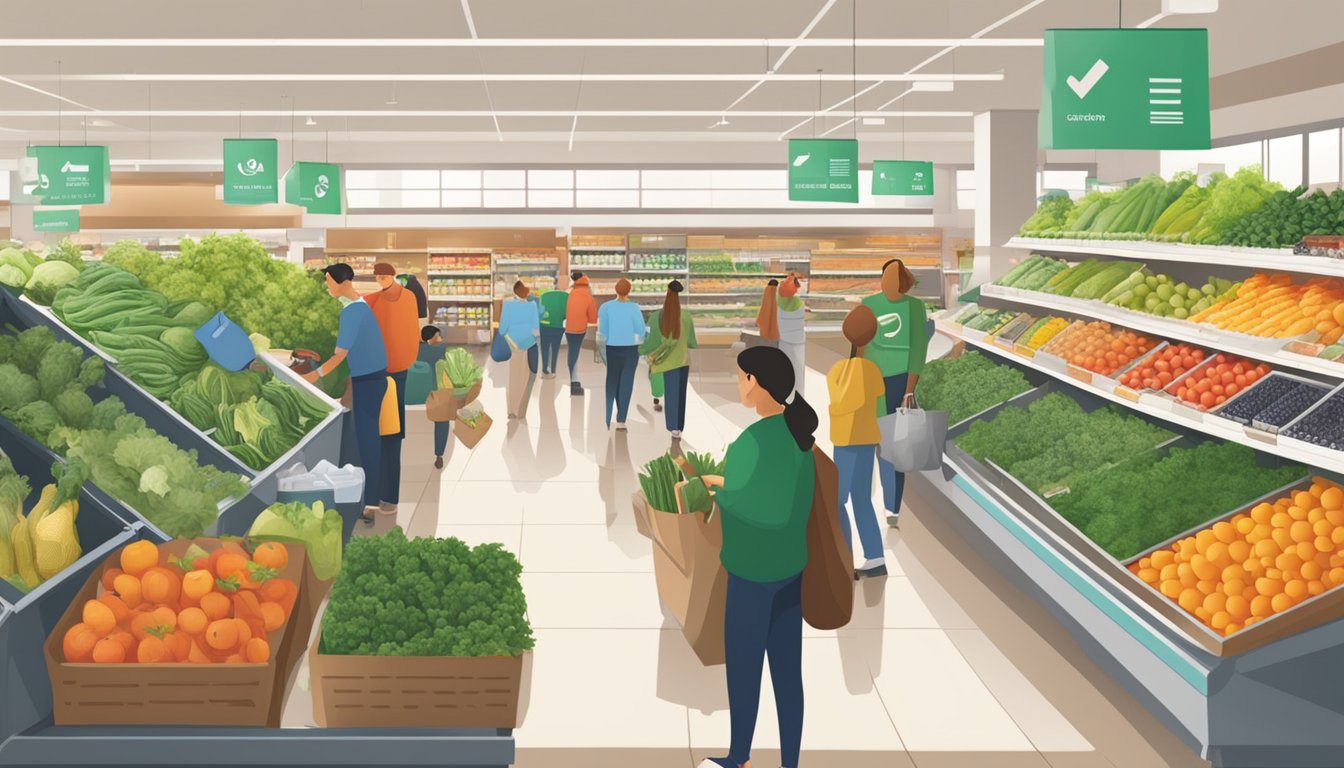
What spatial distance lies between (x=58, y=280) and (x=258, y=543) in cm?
288

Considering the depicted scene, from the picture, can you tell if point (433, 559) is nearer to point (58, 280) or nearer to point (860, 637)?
point (860, 637)

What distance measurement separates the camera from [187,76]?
11922 mm

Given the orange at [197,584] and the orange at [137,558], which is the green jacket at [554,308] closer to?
the orange at [137,558]

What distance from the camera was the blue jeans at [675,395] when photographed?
34.1ft

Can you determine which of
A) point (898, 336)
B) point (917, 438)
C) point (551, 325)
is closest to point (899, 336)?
point (898, 336)

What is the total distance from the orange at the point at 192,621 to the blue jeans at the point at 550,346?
12.5 meters

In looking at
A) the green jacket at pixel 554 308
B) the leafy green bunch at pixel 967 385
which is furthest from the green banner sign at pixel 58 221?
the leafy green bunch at pixel 967 385

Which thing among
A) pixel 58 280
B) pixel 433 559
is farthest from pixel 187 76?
pixel 433 559

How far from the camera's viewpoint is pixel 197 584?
329 centimetres

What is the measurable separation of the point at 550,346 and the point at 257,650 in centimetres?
1325

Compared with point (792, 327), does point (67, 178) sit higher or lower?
higher

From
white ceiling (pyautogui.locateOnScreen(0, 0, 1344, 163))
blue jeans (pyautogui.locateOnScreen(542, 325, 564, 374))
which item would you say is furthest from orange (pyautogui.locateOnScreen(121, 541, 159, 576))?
blue jeans (pyautogui.locateOnScreen(542, 325, 564, 374))

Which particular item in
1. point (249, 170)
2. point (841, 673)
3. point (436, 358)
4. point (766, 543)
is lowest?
point (841, 673)

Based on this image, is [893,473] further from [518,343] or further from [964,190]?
[964,190]
